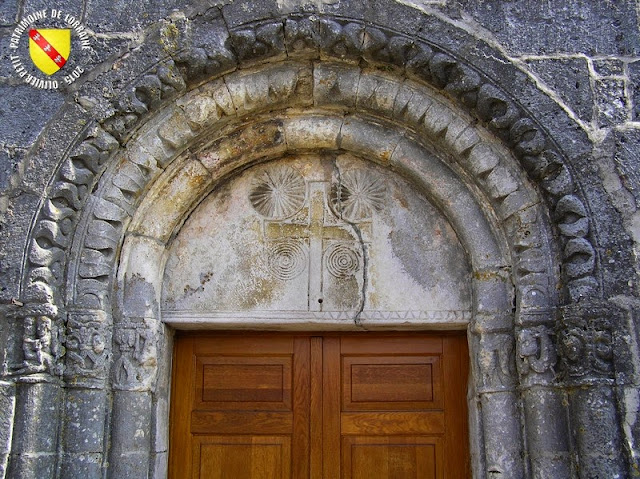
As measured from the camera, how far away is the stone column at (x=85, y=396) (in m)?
3.33

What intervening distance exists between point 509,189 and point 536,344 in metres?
0.73

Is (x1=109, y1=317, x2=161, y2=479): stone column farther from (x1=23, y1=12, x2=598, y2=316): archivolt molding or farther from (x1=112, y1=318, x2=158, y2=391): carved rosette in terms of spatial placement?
(x1=23, y1=12, x2=598, y2=316): archivolt molding

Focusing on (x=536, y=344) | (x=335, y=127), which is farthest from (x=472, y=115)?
(x=536, y=344)

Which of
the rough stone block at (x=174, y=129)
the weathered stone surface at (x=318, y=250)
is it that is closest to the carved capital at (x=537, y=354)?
the weathered stone surface at (x=318, y=250)

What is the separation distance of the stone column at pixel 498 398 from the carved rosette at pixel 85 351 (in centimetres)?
171

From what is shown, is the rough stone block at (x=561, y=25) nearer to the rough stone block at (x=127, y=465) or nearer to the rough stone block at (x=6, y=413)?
the rough stone block at (x=127, y=465)

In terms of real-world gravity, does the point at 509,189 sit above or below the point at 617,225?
above

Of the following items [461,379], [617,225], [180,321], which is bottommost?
[461,379]

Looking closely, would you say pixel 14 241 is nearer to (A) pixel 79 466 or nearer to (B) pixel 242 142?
(A) pixel 79 466

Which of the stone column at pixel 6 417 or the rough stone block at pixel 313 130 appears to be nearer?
the stone column at pixel 6 417

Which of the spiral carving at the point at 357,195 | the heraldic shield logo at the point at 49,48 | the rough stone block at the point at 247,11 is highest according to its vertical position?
the rough stone block at the point at 247,11

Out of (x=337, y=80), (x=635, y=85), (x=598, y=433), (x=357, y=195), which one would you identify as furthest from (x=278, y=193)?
(x=598, y=433)

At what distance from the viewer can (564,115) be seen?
11.5 ft

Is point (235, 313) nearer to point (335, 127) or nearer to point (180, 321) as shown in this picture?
point (180, 321)
